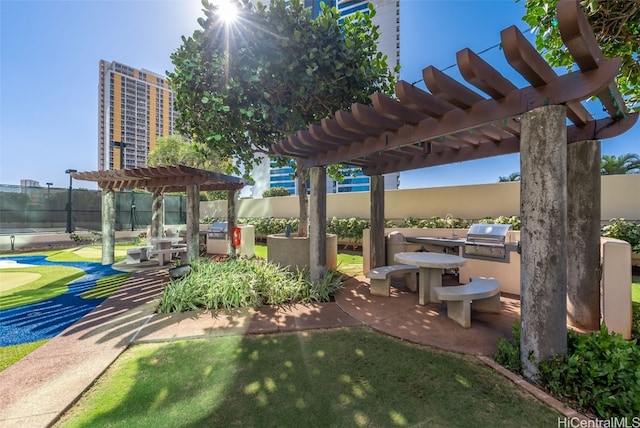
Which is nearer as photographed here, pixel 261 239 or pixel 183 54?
pixel 183 54

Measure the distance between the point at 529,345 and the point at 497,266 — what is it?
341cm

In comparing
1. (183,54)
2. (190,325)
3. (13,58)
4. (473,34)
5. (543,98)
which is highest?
(473,34)

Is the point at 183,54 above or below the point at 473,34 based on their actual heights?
below

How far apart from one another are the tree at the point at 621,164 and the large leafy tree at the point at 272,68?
13.4m

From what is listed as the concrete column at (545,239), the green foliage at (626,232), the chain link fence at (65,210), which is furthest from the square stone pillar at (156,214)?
the green foliage at (626,232)

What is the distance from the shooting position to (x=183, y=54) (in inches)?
284

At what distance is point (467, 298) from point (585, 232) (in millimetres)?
1814

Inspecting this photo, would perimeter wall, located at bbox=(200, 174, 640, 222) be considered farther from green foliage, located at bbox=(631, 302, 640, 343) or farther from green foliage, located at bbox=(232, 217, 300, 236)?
green foliage, located at bbox=(631, 302, 640, 343)

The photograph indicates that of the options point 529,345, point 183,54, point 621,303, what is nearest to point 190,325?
point 529,345

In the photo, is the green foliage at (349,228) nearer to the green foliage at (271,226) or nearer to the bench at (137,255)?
the green foliage at (271,226)

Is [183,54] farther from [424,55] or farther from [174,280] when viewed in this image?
[424,55]

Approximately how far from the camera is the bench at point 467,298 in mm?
3939

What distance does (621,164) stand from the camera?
13078mm
